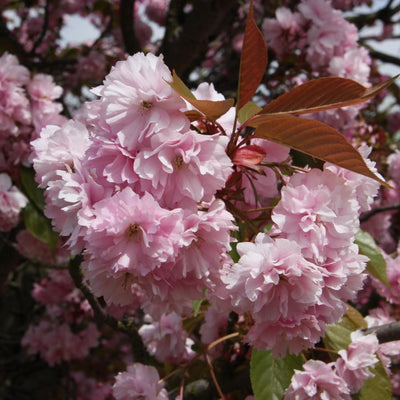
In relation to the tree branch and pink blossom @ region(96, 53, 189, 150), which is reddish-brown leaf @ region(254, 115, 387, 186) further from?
the tree branch

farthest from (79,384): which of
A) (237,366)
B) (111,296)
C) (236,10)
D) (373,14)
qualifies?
(373,14)

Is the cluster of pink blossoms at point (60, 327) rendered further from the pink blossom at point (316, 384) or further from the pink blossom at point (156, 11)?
the pink blossom at point (156, 11)

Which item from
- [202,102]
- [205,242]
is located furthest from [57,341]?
[202,102]

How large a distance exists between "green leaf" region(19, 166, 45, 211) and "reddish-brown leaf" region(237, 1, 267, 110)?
4.29 ft

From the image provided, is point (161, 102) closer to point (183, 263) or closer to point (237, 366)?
point (183, 263)

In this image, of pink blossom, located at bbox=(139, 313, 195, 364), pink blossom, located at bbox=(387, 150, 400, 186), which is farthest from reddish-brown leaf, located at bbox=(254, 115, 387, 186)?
pink blossom, located at bbox=(387, 150, 400, 186)

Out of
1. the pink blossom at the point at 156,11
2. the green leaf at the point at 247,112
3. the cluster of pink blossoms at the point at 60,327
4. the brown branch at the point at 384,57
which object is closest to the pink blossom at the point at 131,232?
the green leaf at the point at 247,112

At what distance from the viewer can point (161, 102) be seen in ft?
2.72

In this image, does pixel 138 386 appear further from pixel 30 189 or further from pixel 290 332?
pixel 30 189

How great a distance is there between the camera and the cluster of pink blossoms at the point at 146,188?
78 cm

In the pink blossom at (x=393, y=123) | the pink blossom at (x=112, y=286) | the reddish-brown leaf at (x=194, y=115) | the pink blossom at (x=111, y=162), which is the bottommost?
the pink blossom at (x=393, y=123)

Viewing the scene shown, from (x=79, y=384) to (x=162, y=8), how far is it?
335 cm

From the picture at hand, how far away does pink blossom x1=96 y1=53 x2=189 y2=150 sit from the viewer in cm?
82

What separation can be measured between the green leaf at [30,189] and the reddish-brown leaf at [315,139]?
52.6 inches
